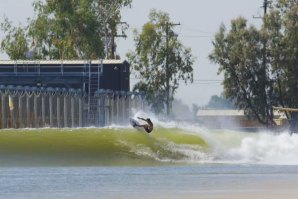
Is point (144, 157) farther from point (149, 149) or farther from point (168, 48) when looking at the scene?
point (168, 48)

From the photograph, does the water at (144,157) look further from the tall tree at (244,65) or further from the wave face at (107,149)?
the tall tree at (244,65)

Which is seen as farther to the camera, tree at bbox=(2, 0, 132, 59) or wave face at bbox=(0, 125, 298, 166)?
tree at bbox=(2, 0, 132, 59)

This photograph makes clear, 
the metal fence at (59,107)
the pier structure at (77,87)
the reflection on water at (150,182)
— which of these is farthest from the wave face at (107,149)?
the pier structure at (77,87)

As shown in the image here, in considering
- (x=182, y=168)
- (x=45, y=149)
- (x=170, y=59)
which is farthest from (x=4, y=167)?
(x=170, y=59)

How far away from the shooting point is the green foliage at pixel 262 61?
124 meters

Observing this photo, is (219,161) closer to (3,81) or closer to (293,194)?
(293,194)

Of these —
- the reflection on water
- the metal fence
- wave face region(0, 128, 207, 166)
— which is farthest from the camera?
the metal fence

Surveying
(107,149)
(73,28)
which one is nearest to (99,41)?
(73,28)

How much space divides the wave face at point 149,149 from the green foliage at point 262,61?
62.4 m

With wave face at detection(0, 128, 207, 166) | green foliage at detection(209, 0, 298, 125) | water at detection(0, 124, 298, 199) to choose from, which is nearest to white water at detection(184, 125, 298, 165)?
water at detection(0, 124, 298, 199)

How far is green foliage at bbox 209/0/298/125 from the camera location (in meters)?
124

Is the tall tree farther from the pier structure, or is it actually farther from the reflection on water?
the reflection on water

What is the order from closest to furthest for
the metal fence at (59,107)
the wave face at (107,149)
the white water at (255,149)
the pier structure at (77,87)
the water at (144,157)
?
the water at (144,157) → the wave face at (107,149) → the white water at (255,149) → the metal fence at (59,107) → the pier structure at (77,87)

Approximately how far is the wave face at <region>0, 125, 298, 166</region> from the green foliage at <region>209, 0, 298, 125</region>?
6244 centimetres
